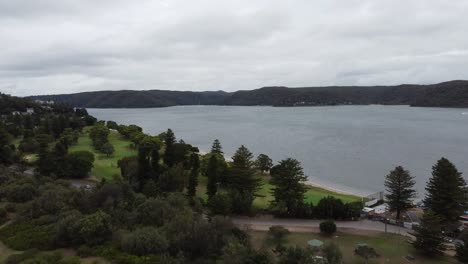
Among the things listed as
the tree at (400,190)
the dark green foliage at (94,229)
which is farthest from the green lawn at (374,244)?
the dark green foliage at (94,229)

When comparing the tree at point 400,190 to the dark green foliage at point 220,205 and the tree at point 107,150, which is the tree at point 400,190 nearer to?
the dark green foliage at point 220,205

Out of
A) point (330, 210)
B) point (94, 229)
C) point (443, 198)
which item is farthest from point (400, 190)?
point (94, 229)

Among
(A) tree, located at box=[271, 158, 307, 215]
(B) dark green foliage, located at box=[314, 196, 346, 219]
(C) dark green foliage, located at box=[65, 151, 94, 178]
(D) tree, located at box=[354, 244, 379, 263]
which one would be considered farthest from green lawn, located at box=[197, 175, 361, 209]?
(C) dark green foliage, located at box=[65, 151, 94, 178]

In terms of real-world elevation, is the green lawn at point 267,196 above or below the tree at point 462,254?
below

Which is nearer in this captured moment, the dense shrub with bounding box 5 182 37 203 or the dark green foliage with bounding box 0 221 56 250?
the dark green foliage with bounding box 0 221 56 250

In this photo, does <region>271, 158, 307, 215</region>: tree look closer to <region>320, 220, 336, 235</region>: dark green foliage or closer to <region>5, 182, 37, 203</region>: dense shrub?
<region>320, 220, 336, 235</region>: dark green foliage

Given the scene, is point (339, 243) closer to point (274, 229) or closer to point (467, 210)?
point (274, 229)
